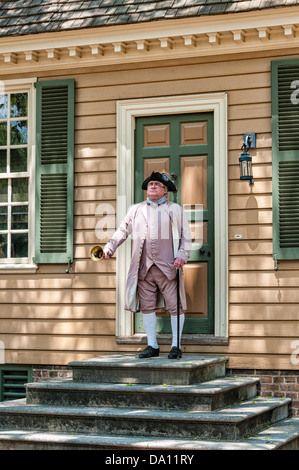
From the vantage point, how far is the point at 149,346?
28.4ft

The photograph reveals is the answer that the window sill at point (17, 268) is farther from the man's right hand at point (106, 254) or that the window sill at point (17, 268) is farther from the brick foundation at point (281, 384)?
the brick foundation at point (281, 384)

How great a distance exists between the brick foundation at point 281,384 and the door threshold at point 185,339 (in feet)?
1.75

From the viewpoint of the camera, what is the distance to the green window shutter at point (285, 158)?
28.8 ft

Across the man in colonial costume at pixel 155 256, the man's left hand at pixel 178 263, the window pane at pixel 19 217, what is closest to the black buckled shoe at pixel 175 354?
the man in colonial costume at pixel 155 256

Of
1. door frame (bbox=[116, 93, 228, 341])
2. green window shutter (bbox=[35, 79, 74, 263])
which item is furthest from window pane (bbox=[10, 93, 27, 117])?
door frame (bbox=[116, 93, 228, 341])

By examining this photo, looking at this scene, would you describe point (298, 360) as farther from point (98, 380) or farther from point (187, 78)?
point (187, 78)

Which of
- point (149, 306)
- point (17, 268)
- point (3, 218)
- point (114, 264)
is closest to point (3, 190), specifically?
point (3, 218)

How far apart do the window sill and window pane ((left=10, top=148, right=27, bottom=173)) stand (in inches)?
47.3

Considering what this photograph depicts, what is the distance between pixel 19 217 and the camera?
10.1 m

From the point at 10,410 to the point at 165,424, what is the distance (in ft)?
5.17

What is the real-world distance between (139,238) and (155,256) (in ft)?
0.93

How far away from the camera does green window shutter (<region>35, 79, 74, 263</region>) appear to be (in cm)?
974
